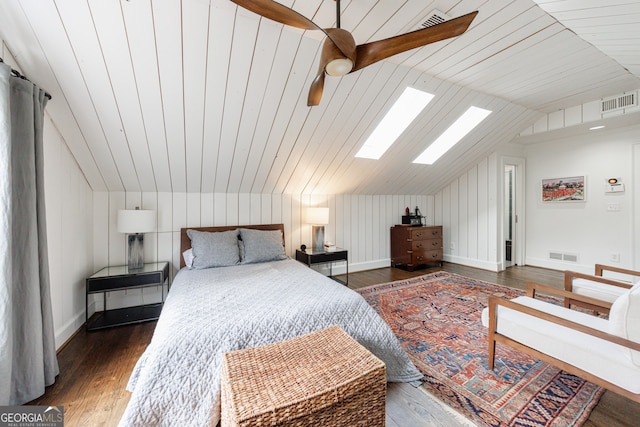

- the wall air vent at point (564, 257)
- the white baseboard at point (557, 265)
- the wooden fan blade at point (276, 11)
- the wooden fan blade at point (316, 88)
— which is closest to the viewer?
the wooden fan blade at point (276, 11)

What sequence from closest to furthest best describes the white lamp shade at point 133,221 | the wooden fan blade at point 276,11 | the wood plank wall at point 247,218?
the wooden fan blade at point 276,11 → the white lamp shade at point 133,221 → the wood plank wall at point 247,218

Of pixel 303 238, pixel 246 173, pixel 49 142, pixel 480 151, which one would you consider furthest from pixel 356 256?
pixel 49 142

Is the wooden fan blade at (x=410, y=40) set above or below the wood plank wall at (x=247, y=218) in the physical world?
above

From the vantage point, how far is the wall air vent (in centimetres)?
430

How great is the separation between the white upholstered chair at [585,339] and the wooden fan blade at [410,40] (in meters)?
1.70

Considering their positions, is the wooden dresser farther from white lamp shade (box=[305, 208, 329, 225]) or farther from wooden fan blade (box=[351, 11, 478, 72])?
wooden fan blade (box=[351, 11, 478, 72])

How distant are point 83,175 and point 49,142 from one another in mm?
637

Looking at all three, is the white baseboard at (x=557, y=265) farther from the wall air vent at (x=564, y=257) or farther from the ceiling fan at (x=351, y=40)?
the ceiling fan at (x=351, y=40)

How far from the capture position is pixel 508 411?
151cm

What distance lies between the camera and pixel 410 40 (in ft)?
4.97

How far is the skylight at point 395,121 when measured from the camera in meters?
3.15

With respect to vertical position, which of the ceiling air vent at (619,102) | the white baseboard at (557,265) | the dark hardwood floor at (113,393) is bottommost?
the dark hardwood floor at (113,393)

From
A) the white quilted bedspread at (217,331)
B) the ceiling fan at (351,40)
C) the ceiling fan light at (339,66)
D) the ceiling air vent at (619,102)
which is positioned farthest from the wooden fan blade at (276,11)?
the ceiling air vent at (619,102)

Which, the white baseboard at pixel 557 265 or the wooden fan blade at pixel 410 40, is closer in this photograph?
the wooden fan blade at pixel 410 40
